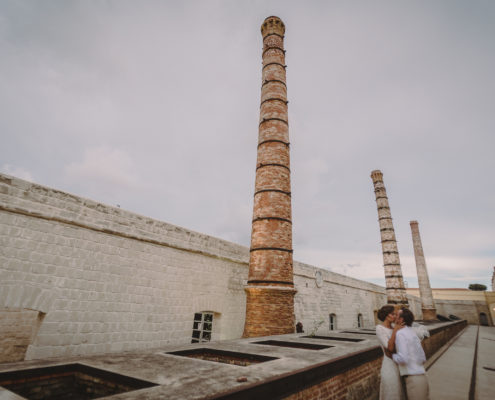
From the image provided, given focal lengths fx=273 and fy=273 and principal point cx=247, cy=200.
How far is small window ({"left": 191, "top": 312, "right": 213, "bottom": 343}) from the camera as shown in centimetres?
679

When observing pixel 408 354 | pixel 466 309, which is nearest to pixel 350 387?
pixel 408 354

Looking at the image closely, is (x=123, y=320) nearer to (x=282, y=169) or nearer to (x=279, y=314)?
(x=279, y=314)

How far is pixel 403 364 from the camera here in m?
2.62

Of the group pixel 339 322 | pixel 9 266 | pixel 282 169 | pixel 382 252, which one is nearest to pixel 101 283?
pixel 9 266

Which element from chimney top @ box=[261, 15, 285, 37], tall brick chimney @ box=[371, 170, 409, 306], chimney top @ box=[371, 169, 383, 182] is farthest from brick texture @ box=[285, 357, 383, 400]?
chimney top @ box=[371, 169, 383, 182]

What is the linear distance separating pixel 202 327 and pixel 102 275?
306cm

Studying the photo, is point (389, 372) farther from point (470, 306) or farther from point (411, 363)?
point (470, 306)

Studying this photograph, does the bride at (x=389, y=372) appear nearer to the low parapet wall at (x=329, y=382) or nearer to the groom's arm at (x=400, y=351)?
the groom's arm at (x=400, y=351)

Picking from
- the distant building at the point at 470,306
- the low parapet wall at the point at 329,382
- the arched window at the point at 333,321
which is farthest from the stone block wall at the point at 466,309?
the low parapet wall at the point at 329,382

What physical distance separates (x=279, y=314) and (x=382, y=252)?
1353 cm

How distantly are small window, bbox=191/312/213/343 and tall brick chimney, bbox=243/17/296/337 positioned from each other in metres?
1.00

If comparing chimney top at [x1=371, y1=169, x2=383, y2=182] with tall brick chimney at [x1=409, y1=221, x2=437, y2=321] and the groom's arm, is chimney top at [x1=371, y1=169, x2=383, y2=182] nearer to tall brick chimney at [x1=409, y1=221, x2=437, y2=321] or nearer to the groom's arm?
tall brick chimney at [x1=409, y1=221, x2=437, y2=321]

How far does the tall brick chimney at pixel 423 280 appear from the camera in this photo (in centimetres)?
2277

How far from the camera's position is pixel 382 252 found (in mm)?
17672
